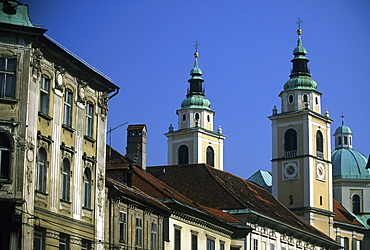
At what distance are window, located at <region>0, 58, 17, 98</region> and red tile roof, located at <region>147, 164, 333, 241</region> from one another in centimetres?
3276

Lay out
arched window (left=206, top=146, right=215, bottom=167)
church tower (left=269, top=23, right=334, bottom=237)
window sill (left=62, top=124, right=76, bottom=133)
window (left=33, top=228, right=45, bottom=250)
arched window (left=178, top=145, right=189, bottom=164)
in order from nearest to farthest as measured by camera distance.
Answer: window (left=33, top=228, right=45, bottom=250) → window sill (left=62, top=124, right=76, bottom=133) → church tower (left=269, top=23, right=334, bottom=237) → arched window (left=178, top=145, right=189, bottom=164) → arched window (left=206, top=146, right=215, bottom=167)

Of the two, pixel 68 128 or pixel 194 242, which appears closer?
pixel 68 128

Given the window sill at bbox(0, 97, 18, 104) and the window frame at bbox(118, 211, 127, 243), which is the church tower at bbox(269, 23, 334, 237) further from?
the window sill at bbox(0, 97, 18, 104)

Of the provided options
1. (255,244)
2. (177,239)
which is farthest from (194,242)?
(255,244)

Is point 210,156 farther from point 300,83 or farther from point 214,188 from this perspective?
point 214,188

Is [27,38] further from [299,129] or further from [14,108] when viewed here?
[299,129]

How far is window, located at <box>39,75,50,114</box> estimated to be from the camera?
35250mm

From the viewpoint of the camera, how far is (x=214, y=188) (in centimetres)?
6731

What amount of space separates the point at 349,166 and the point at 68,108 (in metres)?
98.8

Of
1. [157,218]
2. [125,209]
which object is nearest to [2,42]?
[125,209]

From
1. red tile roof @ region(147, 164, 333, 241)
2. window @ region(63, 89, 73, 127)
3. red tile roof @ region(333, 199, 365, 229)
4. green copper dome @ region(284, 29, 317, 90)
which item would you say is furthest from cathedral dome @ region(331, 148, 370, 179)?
window @ region(63, 89, 73, 127)

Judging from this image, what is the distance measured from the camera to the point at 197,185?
68438 millimetres

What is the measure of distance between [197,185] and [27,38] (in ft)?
117

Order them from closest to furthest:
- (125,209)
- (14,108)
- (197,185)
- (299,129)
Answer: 1. (14,108)
2. (125,209)
3. (197,185)
4. (299,129)
